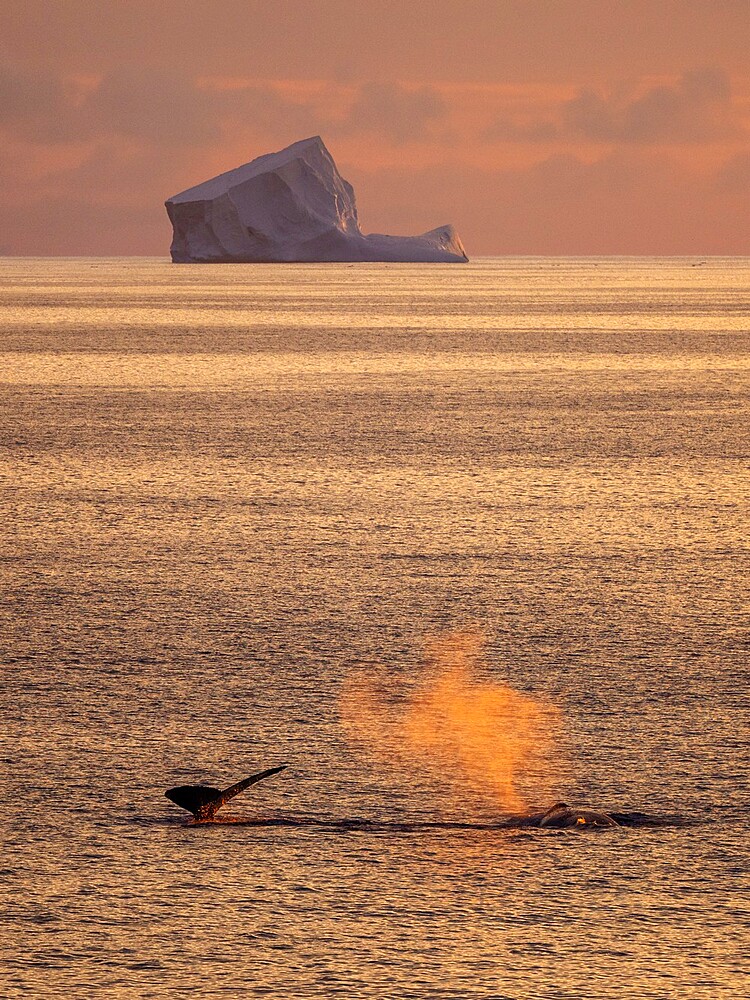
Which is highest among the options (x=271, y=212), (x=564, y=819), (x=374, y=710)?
(x=271, y=212)

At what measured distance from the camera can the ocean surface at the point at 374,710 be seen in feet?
8.81

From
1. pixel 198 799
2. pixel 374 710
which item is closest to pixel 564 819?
pixel 198 799

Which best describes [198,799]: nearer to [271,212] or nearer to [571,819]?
[571,819]

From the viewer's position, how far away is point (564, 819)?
332cm

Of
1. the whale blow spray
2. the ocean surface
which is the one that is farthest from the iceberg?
the whale blow spray

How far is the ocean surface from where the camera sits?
2686 millimetres

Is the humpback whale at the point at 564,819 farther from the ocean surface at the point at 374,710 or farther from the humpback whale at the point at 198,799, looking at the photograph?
the humpback whale at the point at 198,799

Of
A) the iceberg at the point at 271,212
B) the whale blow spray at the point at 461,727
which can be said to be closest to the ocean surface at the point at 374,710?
the whale blow spray at the point at 461,727

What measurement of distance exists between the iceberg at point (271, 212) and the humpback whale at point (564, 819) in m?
88.9

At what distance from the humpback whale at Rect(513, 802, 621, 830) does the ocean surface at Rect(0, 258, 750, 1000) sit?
0.18 ft

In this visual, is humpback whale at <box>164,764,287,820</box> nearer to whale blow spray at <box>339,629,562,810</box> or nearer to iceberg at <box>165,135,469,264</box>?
whale blow spray at <box>339,629,562,810</box>

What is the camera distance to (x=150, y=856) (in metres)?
3.12

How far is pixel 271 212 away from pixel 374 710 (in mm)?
91435

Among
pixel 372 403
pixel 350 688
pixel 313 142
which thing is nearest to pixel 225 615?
pixel 350 688
